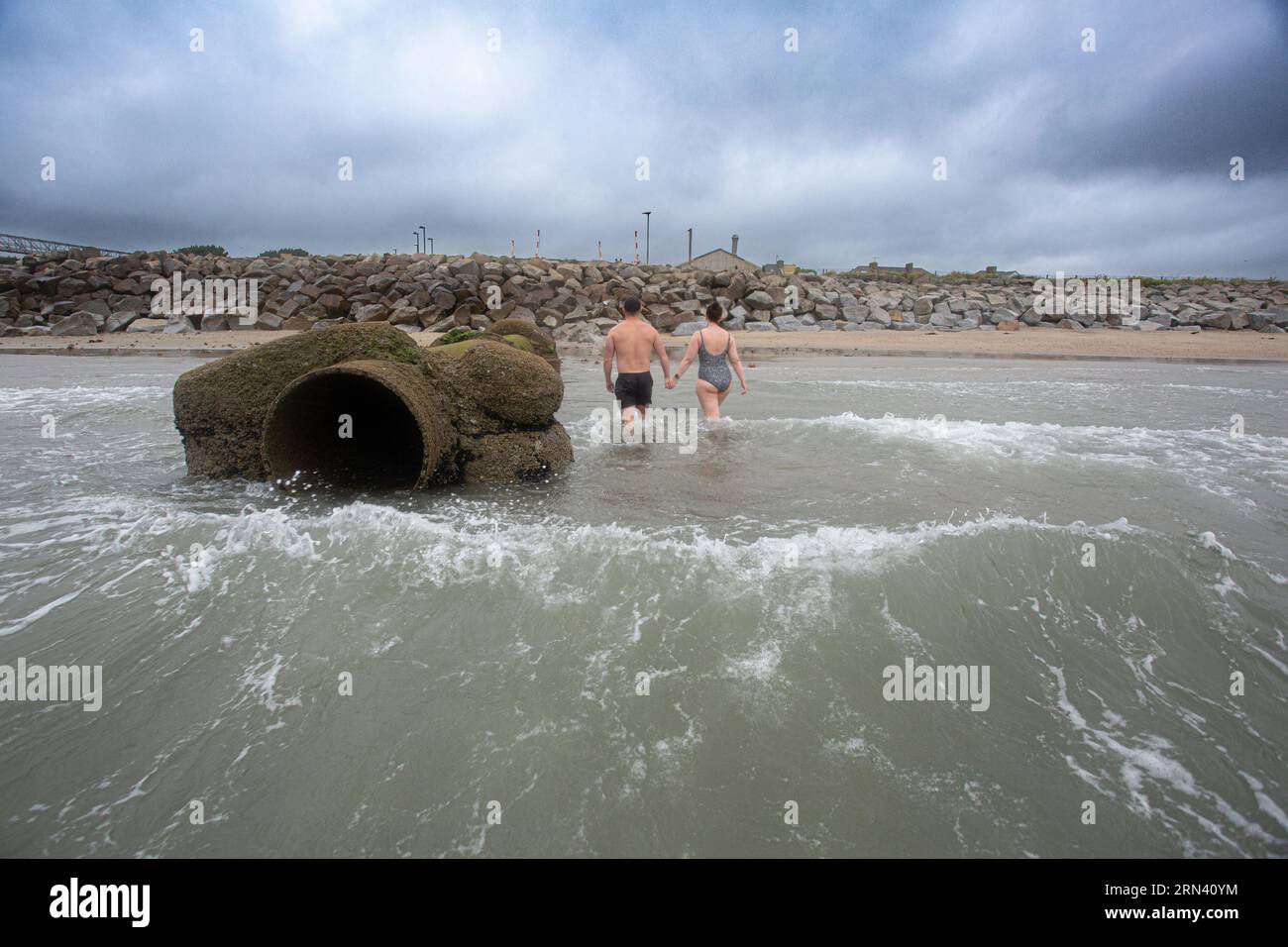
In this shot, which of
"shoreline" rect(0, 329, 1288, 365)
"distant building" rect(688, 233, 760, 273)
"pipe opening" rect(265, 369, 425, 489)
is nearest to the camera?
"pipe opening" rect(265, 369, 425, 489)

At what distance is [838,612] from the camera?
133 inches

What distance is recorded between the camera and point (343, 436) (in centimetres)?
662

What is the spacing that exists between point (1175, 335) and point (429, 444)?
99.8 feet

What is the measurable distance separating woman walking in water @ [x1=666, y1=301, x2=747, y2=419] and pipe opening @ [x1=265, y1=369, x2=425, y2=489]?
3.60m

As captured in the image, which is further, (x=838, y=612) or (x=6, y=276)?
(x=6, y=276)

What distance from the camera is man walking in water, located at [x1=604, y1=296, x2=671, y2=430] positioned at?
8.22 meters

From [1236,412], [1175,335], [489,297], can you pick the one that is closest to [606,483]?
[1236,412]
